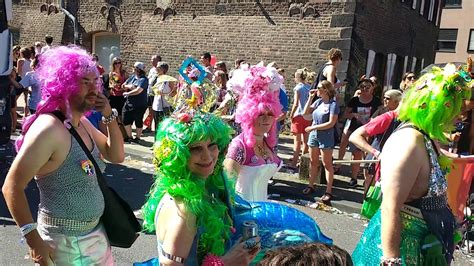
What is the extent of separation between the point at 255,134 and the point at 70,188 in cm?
145

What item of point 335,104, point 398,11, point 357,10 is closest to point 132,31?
point 357,10

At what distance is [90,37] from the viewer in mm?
15891

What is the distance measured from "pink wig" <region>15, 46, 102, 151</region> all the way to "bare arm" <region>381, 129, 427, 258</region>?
1.62m

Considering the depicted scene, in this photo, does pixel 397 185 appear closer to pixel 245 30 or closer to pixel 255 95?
pixel 255 95

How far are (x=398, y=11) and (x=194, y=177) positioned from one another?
13471mm

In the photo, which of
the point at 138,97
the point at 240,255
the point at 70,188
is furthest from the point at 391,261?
the point at 138,97

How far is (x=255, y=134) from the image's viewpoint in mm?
3387

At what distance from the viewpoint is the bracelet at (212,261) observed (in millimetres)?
1933

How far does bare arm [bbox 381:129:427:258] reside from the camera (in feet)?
6.91

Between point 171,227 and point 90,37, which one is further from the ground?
point 90,37

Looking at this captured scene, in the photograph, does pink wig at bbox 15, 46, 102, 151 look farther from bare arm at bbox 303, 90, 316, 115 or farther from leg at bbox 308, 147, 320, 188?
bare arm at bbox 303, 90, 316, 115

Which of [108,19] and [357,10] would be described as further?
[108,19]

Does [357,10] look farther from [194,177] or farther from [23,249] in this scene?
[194,177]

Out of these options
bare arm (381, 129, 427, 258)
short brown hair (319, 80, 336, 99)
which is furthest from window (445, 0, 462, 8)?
bare arm (381, 129, 427, 258)
